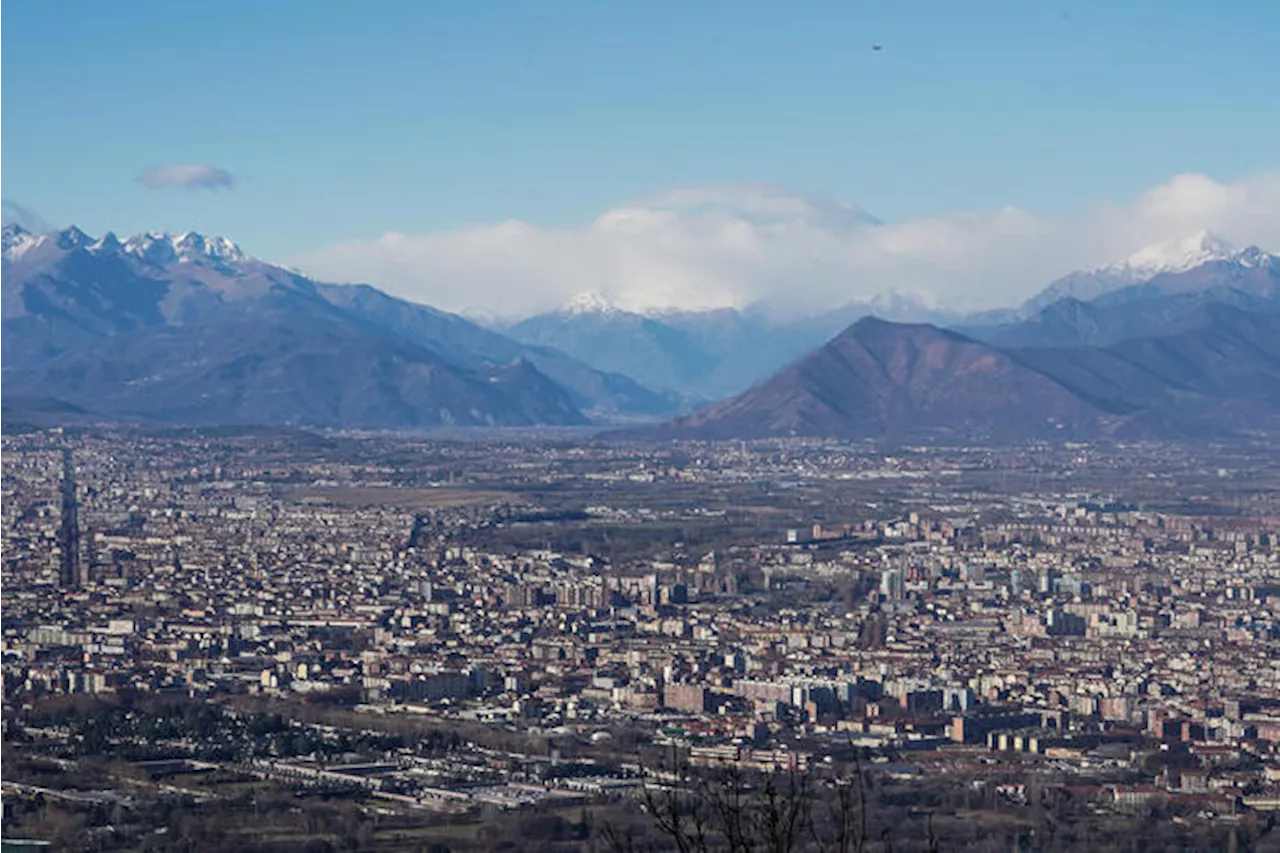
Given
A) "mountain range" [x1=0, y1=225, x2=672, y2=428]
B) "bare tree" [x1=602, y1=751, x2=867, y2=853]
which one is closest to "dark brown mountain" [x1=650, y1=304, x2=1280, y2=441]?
"mountain range" [x1=0, y1=225, x2=672, y2=428]

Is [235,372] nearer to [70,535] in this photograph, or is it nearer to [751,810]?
[70,535]

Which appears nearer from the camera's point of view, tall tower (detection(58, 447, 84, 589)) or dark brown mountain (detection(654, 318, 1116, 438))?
tall tower (detection(58, 447, 84, 589))

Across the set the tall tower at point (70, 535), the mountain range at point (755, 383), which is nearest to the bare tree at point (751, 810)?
the tall tower at point (70, 535)

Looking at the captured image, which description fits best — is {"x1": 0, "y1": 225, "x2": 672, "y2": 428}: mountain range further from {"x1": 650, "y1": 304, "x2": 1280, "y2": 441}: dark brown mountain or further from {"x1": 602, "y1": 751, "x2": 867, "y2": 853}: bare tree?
{"x1": 602, "y1": 751, "x2": 867, "y2": 853}: bare tree

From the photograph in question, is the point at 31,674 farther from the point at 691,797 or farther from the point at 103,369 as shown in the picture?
the point at 103,369

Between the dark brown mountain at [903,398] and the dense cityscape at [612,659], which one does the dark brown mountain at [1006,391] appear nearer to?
the dark brown mountain at [903,398]

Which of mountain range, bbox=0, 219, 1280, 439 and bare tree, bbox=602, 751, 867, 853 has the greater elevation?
mountain range, bbox=0, 219, 1280, 439
